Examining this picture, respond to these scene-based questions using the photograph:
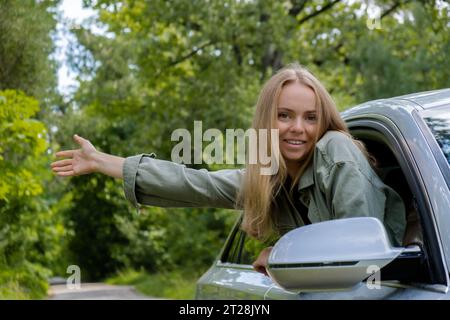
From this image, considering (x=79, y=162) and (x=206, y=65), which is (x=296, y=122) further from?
(x=206, y=65)

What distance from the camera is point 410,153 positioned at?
230 centimetres

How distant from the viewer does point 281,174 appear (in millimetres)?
2525

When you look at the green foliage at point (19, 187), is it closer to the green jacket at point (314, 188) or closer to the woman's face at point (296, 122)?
the green jacket at point (314, 188)

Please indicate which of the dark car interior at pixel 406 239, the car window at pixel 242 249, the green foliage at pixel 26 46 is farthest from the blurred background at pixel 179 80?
the dark car interior at pixel 406 239

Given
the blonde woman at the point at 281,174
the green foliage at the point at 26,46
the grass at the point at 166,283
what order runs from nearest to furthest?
the blonde woman at the point at 281,174
the green foliage at the point at 26,46
the grass at the point at 166,283

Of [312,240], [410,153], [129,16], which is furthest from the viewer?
[129,16]

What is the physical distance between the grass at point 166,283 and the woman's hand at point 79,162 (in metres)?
12.4

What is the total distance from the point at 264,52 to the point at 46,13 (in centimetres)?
1210

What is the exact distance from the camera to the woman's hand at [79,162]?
257 centimetres

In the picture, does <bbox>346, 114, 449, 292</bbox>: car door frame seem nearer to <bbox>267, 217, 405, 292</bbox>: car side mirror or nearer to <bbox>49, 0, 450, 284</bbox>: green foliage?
<bbox>267, 217, 405, 292</bbox>: car side mirror

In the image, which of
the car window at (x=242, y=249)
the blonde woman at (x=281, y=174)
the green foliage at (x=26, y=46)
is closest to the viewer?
the blonde woman at (x=281, y=174)

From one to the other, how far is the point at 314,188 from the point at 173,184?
43 centimetres
